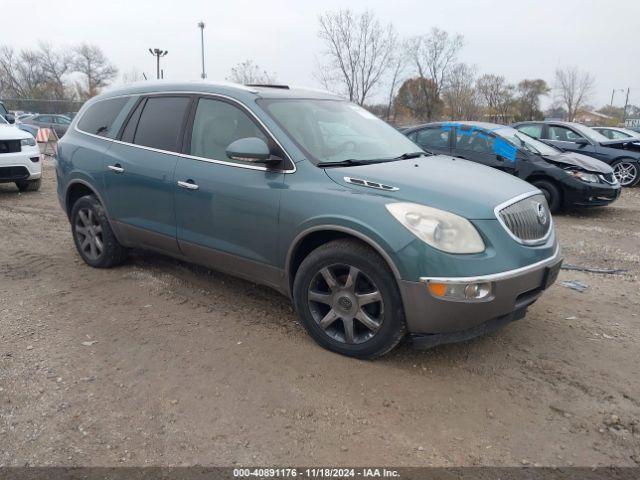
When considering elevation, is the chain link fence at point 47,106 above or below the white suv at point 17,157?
above

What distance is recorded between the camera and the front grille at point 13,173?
891 centimetres

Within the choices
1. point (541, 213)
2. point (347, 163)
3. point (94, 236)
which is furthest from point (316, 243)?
point (94, 236)

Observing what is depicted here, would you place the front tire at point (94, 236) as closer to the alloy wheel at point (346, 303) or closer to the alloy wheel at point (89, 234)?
the alloy wheel at point (89, 234)

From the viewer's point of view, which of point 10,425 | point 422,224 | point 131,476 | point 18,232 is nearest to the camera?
point 131,476

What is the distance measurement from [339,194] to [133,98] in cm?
256

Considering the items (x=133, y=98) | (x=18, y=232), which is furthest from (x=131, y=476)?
(x=18, y=232)

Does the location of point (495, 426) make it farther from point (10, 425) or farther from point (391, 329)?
point (10, 425)

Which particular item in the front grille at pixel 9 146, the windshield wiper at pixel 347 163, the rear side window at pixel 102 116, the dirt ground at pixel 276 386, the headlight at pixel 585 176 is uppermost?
the rear side window at pixel 102 116

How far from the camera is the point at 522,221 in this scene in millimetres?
3180

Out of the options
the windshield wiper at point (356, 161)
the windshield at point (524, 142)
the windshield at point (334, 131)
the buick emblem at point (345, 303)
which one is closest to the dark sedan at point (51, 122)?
the windshield at point (524, 142)

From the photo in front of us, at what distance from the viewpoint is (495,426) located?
269cm

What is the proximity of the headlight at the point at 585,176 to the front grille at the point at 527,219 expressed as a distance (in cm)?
530

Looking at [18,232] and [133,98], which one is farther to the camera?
[18,232]

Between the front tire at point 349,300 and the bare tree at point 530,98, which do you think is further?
the bare tree at point 530,98
